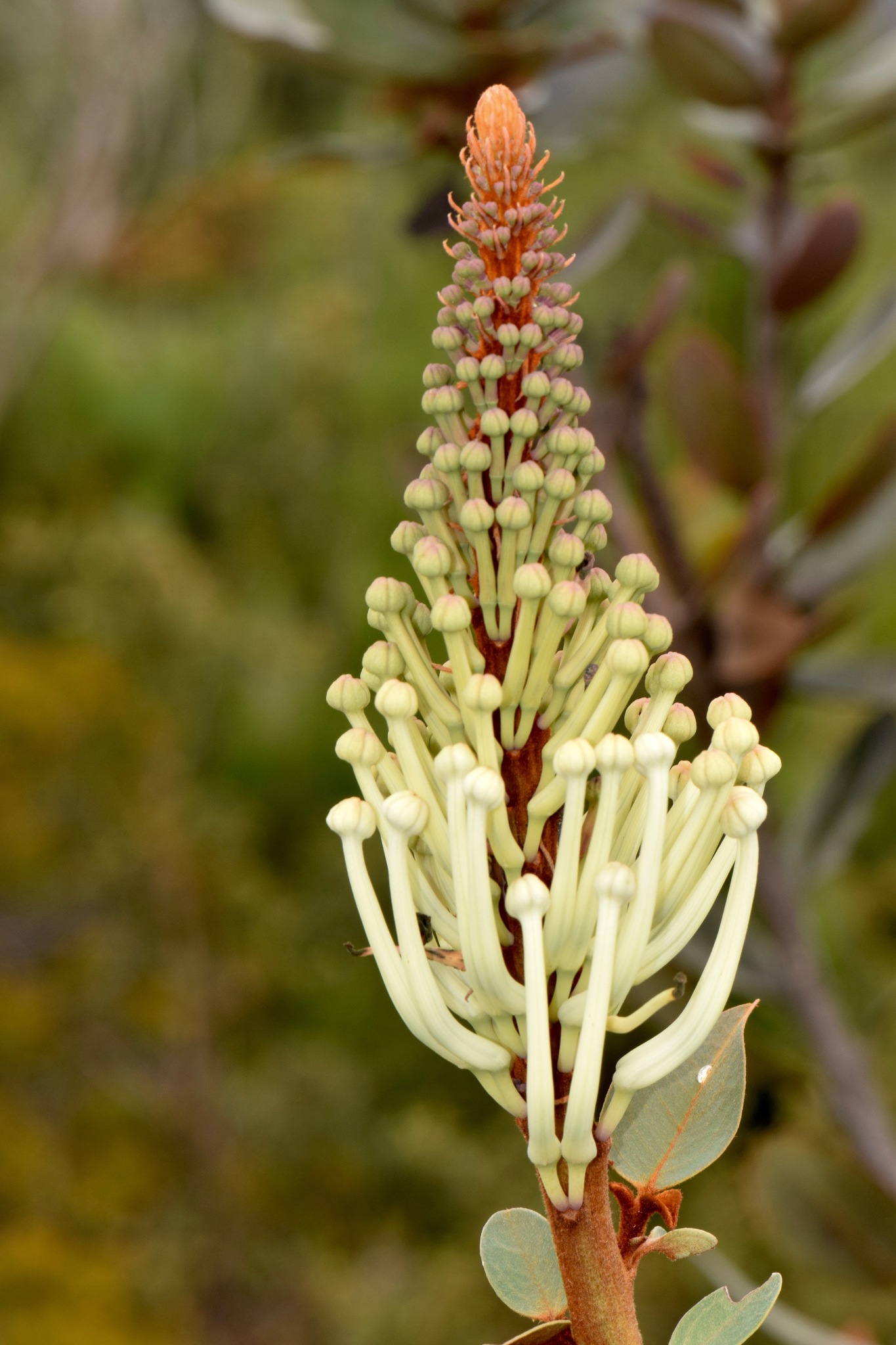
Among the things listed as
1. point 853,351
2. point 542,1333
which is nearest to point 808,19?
point 853,351

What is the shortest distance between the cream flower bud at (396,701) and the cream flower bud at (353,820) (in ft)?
0.09

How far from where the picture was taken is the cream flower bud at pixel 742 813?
0.97 ft

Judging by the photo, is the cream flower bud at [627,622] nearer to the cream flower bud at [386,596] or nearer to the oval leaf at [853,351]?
the cream flower bud at [386,596]

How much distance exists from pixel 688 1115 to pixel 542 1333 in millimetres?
69

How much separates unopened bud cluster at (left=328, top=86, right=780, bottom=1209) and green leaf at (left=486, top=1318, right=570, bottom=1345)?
0.03 m

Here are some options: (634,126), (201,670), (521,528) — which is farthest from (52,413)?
(521,528)

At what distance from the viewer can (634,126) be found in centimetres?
173

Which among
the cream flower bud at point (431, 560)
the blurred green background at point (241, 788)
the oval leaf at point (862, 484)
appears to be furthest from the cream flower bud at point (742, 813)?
the blurred green background at point (241, 788)

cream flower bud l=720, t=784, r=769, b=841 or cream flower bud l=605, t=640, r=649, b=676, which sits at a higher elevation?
cream flower bud l=605, t=640, r=649, b=676

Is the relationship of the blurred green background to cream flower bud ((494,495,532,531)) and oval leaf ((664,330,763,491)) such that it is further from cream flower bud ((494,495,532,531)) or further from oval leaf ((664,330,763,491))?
cream flower bud ((494,495,532,531))

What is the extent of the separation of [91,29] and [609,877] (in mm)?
2408

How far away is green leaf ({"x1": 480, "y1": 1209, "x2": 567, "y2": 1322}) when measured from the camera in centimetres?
33

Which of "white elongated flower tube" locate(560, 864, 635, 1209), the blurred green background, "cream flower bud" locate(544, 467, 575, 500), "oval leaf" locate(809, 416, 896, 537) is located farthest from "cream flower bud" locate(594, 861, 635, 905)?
the blurred green background

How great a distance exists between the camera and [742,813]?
298 millimetres
